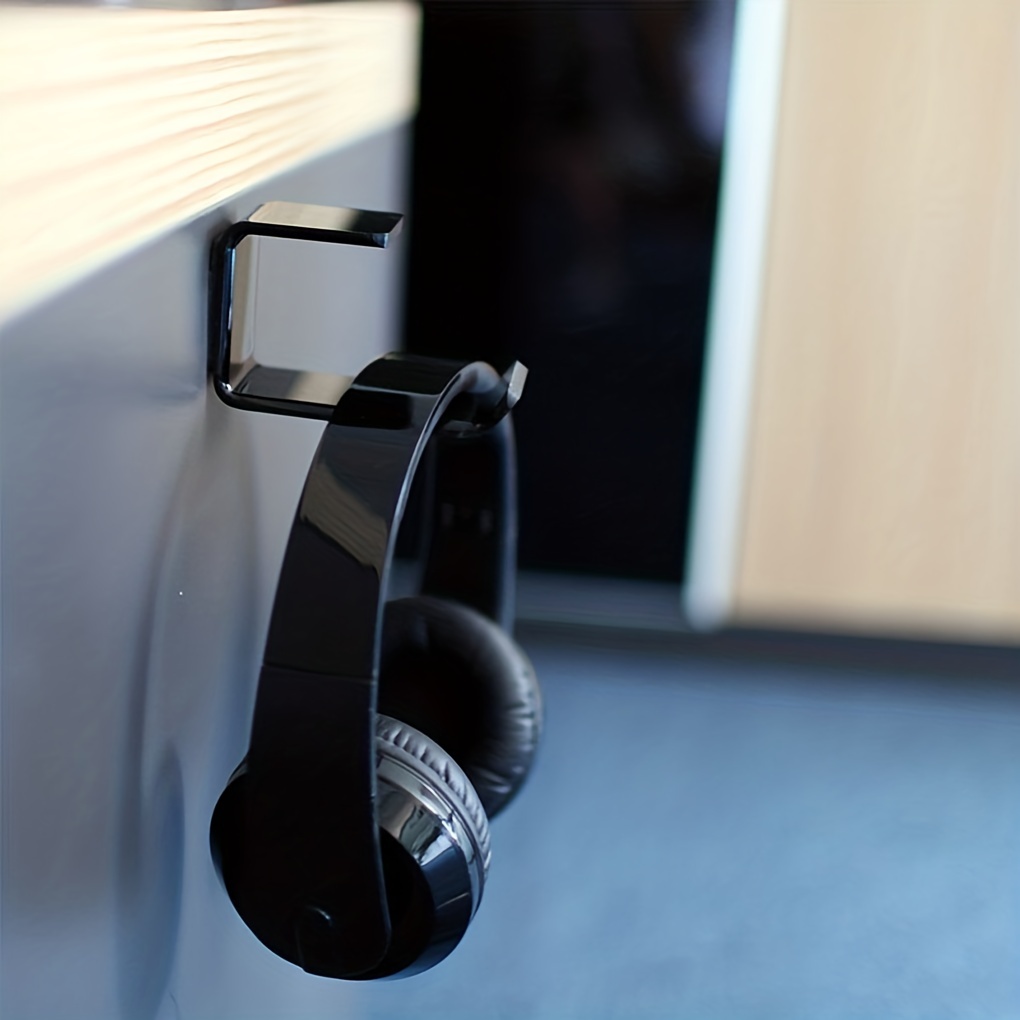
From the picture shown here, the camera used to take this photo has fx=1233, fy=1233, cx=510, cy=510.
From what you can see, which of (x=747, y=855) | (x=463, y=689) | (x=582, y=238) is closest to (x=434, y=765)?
(x=463, y=689)

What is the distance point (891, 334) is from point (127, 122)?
59.1 inches

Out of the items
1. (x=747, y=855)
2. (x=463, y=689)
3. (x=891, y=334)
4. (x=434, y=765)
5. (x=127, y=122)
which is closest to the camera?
(x=127, y=122)

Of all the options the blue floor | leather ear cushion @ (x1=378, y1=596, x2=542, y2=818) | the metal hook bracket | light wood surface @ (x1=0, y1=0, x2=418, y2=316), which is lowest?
the blue floor

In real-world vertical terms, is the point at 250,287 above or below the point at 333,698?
above

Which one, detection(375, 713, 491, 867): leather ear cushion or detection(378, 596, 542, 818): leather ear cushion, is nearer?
detection(375, 713, 491, 867): leather ear cushion

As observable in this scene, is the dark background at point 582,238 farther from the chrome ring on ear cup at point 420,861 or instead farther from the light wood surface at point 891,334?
the chrome ring on ear cup at point 420,861

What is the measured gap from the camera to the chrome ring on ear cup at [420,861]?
1.42 ft

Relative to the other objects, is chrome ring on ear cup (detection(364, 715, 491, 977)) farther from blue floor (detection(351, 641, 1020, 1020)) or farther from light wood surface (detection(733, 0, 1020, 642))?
light wood surface (detection(733, 0, 1020, 642))

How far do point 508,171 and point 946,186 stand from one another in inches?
23.2

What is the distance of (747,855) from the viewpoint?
1.43 meters

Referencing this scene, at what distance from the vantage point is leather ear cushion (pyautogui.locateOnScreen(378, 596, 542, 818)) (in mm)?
635

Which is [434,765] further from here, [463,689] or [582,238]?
[582,238]

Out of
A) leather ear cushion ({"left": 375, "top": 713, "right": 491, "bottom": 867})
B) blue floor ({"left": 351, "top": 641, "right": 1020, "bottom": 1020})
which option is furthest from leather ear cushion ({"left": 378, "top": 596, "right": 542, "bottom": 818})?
blue floor ({"left": 351, "top": 641, "right": 1020, "bottom": 1020})

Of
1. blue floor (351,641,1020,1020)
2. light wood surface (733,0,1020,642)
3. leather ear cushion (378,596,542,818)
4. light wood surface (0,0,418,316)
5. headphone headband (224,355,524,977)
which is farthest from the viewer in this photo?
light wood surface (733,0,1020,642)
